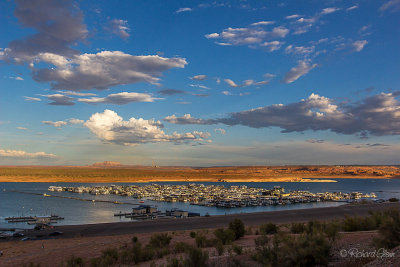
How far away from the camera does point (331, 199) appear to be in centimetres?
7675

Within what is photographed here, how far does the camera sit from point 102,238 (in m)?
25.6

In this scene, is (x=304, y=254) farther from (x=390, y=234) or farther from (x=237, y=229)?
(x=237, y=229)

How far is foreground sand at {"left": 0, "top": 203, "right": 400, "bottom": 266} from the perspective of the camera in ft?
55.0

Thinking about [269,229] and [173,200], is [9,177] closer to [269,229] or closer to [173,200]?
[173,200]

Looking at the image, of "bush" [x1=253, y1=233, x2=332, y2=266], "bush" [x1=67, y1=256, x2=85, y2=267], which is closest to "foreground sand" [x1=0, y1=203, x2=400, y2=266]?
"bush" [x1=67, y1=256, x2=85, y2=267]

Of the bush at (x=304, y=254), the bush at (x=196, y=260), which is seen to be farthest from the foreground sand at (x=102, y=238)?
the bush at (x=196, y=260)

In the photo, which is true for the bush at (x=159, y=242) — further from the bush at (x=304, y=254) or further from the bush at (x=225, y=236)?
the bush at (x=304, y=254)

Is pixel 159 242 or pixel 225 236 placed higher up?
→ pixel 225 236

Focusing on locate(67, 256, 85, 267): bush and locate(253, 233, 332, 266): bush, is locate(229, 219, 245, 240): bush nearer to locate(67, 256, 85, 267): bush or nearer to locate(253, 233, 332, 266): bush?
locate(67, 256, 85, 267): bush

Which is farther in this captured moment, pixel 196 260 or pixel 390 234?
pixel 196 260

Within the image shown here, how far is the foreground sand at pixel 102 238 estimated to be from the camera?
16766 millimetres

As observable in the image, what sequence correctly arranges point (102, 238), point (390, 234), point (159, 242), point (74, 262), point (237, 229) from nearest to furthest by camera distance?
point (390, 234) → point (74, 262) → point (159, 242) → point (237, 229) → point (102, 238)

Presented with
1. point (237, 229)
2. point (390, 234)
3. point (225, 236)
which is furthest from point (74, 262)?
point (390, 234)

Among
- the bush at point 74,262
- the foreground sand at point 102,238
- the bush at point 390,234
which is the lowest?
the foreground sand at point 102,238
